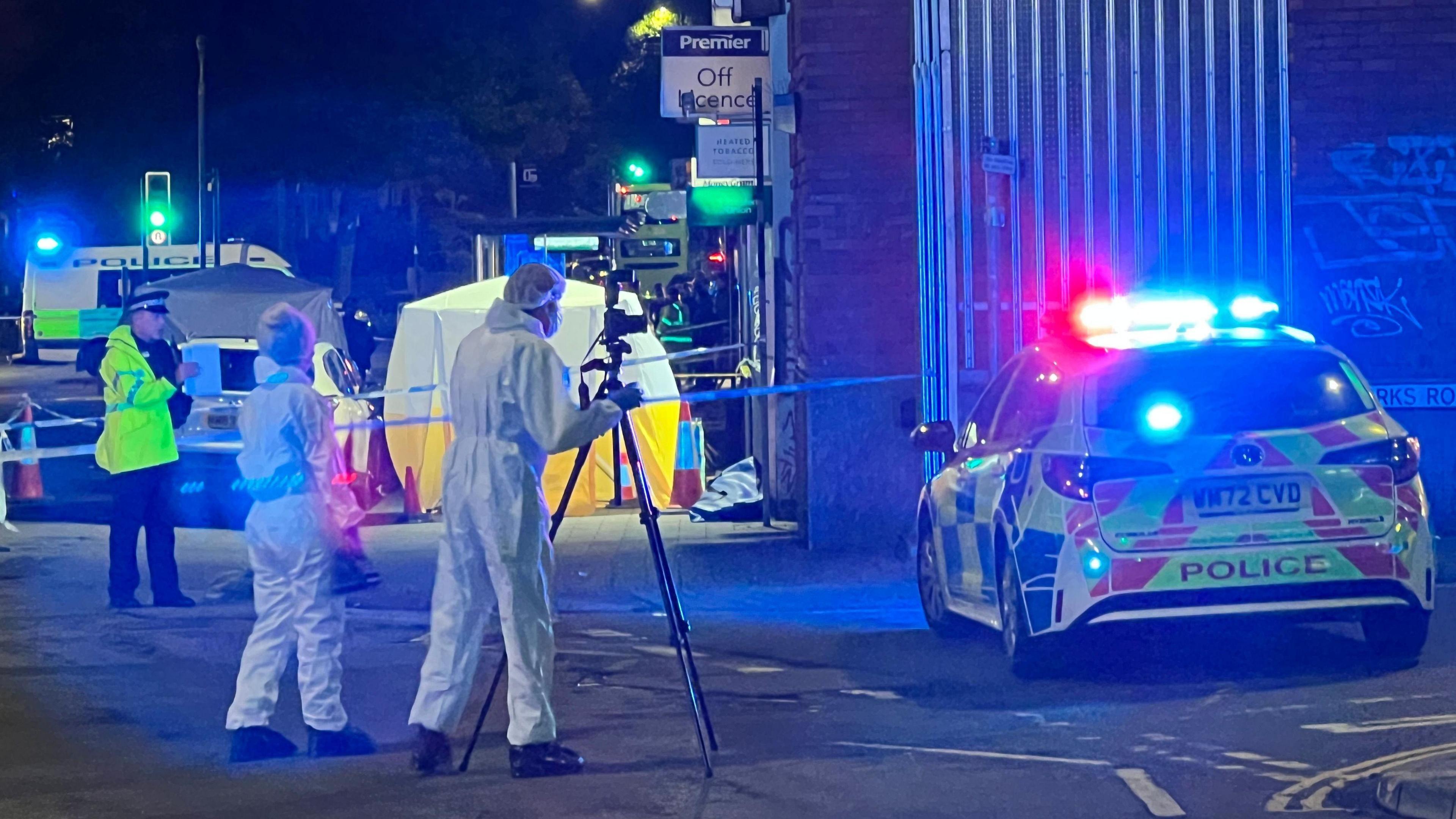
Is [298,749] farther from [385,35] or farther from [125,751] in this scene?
[385,35]

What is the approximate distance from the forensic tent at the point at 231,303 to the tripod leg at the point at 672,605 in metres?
22.1

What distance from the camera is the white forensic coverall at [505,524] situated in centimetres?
673

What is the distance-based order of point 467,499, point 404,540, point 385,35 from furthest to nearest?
point 385,35
point 404,540
point 467,499

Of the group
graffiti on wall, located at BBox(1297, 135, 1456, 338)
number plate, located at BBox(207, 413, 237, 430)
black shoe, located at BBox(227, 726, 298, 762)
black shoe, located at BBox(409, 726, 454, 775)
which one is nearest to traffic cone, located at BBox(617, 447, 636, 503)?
number plate, located at BBox(207, 413, 237, 430)

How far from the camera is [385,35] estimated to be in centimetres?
4497

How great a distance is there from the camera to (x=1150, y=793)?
248 inches

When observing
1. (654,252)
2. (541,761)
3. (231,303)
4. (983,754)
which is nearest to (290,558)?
(541,761)

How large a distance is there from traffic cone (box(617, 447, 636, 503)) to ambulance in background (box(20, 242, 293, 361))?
83.9ft

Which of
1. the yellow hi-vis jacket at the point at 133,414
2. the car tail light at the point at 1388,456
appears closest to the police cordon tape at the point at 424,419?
the yellow hi-vis jacket at the point at 133,414

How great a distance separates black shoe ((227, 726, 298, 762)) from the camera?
726 centimetres

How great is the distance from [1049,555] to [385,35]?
3908 centimetres

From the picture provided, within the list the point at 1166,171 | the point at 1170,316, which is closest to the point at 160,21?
the point at 1166,171

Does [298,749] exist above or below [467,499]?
below

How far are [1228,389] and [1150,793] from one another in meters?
2.46
